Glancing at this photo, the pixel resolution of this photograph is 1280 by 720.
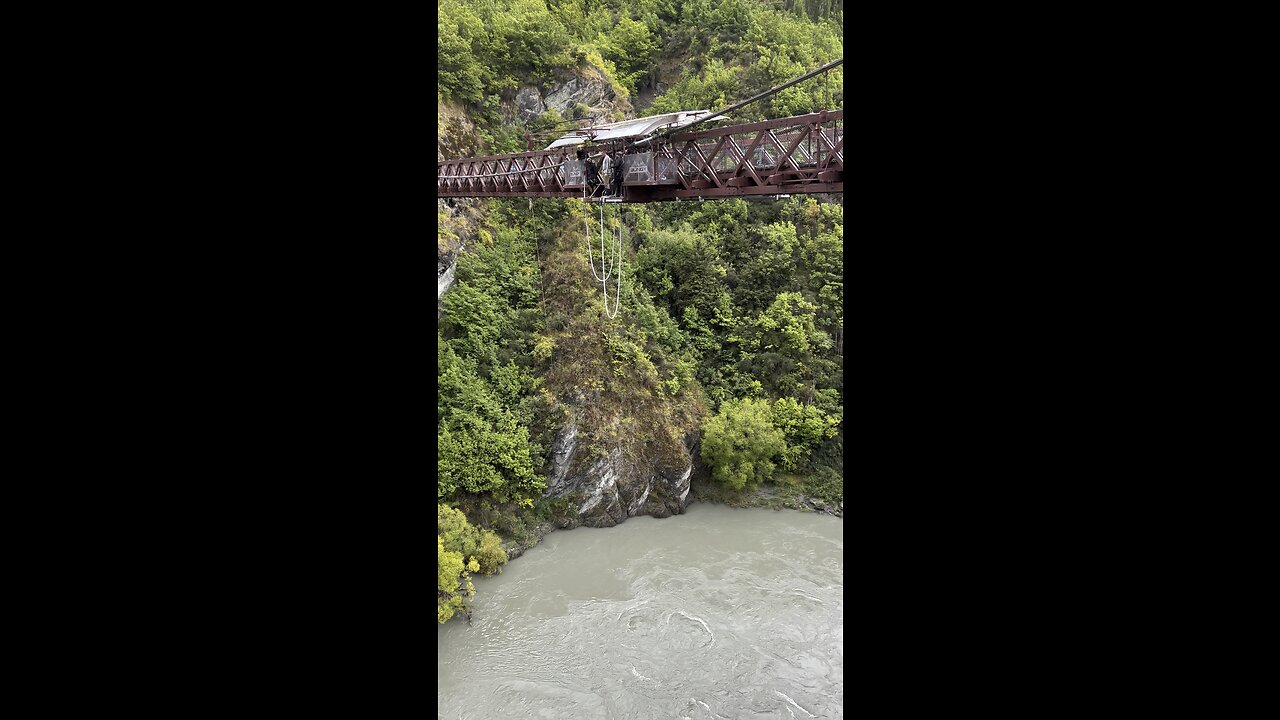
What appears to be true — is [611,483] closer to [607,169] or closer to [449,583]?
[449,583]

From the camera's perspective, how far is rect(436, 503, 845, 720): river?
9.00 meters

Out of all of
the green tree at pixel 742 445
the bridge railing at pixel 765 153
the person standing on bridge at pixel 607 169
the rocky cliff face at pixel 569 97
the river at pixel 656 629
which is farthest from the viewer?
the rocky cliff face at pixel 569 97

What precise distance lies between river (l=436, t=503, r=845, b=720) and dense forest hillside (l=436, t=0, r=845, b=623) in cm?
69

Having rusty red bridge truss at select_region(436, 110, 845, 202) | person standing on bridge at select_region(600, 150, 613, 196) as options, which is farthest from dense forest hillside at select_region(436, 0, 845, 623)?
person standing on bridge at select_region(600, 150, 613, 196)

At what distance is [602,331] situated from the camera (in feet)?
47.1

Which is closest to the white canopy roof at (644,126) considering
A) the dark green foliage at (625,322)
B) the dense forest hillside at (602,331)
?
the dense forest hillside at (602,331)

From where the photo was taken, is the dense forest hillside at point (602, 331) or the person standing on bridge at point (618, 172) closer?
the person standing on bridge at point (618, 172)

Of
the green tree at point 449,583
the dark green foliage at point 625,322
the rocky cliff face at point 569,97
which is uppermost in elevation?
the rocky cliff face at point 569,97

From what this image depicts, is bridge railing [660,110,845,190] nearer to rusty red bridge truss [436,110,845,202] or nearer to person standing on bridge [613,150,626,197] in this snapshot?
rusty red bridge truss [436,110,845,202]

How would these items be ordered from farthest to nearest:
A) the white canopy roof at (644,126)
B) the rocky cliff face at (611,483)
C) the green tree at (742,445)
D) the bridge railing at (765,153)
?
the green tree at (742,445), the rocky cliff face at (611,483), the white canopy roof at (644,126), the bridge railing at (765,153)

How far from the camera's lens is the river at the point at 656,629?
9.00m

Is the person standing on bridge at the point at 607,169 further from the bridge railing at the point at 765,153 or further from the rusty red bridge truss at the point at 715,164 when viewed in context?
the bridge railing at the point at 765,153

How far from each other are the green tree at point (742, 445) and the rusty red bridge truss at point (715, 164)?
6432 millimetres
